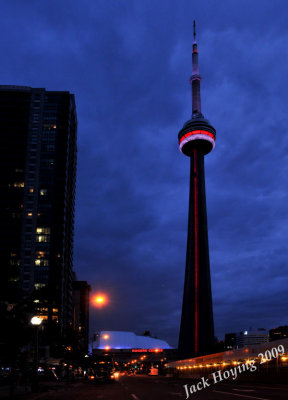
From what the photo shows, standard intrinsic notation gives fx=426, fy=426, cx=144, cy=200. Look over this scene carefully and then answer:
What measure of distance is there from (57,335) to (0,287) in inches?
2274

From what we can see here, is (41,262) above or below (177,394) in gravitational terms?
above

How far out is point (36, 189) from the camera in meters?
141

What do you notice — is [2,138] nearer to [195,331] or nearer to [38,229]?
[38,229]

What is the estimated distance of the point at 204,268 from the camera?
117 meters

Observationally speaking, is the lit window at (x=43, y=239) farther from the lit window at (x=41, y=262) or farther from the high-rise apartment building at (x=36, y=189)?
the lit window at (x=41, y=262)

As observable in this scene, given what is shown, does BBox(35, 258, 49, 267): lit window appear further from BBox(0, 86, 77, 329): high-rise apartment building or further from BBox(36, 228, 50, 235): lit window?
BBox(36, 228, 50, 235): lit window

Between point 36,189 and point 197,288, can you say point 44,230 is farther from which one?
point 197,288

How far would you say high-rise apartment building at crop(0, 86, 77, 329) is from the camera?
13250 cm

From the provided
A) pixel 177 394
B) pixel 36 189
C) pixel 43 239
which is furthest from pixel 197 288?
pixel 177 394

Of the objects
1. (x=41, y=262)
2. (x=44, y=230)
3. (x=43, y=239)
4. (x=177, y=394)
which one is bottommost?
(x=177, y=394)

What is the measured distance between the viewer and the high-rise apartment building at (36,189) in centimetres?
13250

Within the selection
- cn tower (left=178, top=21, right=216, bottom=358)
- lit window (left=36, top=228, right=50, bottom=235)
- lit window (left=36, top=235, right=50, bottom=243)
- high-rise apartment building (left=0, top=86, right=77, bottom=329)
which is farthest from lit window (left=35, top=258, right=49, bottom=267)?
cn tower (left=178, top=21, right=216, bottom=358)

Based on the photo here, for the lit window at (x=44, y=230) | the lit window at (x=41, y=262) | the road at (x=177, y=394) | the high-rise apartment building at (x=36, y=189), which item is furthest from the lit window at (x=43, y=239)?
the road at (x=177, y=394)

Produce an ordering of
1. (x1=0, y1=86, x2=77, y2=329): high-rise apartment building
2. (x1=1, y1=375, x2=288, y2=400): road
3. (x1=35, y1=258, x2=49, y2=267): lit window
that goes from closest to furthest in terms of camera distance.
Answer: (x1=1, y1=375, x2=288, y2=400): road → (x1=0, y1=86, x2=77, y2=329): high-rise apartment building → (x1=35, y1=258, x2=49, y2=267): lit window
